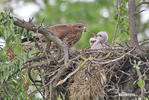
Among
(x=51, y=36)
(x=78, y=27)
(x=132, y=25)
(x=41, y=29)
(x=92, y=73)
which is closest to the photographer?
(x=41, y=29)

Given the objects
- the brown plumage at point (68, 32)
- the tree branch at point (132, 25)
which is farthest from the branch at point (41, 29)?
the brown plumage at point (68, 32)

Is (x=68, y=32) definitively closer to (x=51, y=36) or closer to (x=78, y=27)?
(x=78, y=27)

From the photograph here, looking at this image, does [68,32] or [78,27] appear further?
[78,27]

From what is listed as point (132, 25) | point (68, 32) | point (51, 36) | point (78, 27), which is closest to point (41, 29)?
point (51, 36)

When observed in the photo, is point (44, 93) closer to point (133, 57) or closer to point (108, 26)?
point (133, 57)

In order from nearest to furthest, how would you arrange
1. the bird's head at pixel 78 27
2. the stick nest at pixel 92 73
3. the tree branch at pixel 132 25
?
the stick nest at pixel 92 73 < the tree branch at pixel 132 25 < the bird's head at pixel 78 27

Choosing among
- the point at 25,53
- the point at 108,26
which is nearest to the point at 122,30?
the point at 25,53

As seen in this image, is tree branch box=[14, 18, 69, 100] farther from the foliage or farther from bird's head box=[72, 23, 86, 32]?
bird's head box=[72, 23, 86, 32]

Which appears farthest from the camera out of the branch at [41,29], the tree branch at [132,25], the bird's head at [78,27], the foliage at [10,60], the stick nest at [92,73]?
the bird's head at [78,27]

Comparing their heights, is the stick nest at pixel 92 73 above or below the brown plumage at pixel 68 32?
below

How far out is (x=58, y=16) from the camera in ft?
54.7

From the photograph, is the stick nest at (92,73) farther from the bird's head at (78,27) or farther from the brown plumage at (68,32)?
the bird's head at (78,27)

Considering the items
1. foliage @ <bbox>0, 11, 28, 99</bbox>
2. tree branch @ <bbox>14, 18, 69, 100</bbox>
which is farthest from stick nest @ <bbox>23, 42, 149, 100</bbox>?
foliage @ <bbox>0, 11, 28, 99</bbox>

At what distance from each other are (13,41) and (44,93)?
5.13 feet
